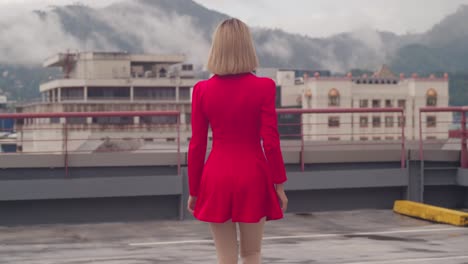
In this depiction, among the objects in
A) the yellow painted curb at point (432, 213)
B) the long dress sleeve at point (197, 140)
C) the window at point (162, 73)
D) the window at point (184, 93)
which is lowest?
the yellow painted curb at point (432, 213)

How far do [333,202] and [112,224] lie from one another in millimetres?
3235

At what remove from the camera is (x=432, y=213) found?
11875mm

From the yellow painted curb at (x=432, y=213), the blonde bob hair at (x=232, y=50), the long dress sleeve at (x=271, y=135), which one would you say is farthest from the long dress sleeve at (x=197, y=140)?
the yellow painted curb at (x=432, y=213)

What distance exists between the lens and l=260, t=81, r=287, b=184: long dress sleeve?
213 inches

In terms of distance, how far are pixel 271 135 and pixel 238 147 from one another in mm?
210

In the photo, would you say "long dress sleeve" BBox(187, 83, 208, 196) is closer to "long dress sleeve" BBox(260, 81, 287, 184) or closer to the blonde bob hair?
the blonde bob hair

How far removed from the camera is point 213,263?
8.66 m

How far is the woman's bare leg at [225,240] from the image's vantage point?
5.59 meters

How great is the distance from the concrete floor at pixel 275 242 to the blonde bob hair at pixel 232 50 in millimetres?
3660

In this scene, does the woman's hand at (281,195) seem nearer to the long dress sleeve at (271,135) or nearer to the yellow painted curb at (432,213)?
the long dress sleeve at (271,135)

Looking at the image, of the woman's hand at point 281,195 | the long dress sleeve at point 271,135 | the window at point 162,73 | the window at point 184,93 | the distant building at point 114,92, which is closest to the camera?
the long dress sleeve at point 271,135

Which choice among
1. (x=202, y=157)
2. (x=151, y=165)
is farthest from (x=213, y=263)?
(x=151, y=165)

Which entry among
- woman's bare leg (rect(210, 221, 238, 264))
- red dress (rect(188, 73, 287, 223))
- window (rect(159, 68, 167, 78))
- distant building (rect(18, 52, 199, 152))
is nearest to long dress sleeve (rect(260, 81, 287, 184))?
red dress (rect(188, 73, 287, 223))

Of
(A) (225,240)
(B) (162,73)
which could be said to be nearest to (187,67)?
(B) (162,73)
